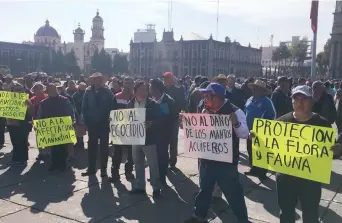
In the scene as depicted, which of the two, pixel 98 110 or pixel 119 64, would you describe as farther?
pixel 119 64

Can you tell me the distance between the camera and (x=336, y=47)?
80.9 m

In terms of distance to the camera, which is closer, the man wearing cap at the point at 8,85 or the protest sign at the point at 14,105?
the protest sign at the point at 14,105

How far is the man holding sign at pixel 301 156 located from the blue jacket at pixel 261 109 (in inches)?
102

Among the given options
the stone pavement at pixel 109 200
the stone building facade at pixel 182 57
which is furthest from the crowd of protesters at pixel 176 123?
the stone building facade at pixel 182 57

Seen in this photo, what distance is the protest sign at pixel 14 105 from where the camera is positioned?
314 inches

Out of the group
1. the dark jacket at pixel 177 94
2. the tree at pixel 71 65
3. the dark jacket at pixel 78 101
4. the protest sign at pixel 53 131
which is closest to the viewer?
the protest sign at pixel 53 131

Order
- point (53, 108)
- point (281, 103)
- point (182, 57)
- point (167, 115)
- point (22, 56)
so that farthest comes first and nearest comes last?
point (22, 56)
point (182, 57)
point (281, 103)
point (53, 108)
point (167, 115)

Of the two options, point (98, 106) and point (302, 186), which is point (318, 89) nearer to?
point (302, 186)

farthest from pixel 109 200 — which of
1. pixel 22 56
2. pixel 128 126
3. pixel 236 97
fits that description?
pixel 22 56

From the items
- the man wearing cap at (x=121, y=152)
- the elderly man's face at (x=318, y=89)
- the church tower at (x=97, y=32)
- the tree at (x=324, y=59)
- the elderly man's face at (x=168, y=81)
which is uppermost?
the church tower at (x=97, y=32)

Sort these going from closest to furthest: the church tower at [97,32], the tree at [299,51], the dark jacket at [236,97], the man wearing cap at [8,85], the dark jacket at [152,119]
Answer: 1. the dark jacket at [152,119]
2. the dark jacket at [236,97]
3. the man wearing cap at [8,85]
4. the tree at [299,51]
5. the church tower at [97,32]

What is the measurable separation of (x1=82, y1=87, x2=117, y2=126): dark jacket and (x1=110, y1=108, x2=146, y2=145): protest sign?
20.7 inches

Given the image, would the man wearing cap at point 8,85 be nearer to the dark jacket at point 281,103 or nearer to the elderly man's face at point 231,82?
the elderly man's face at point 231,82

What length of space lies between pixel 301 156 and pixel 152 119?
262 cm
